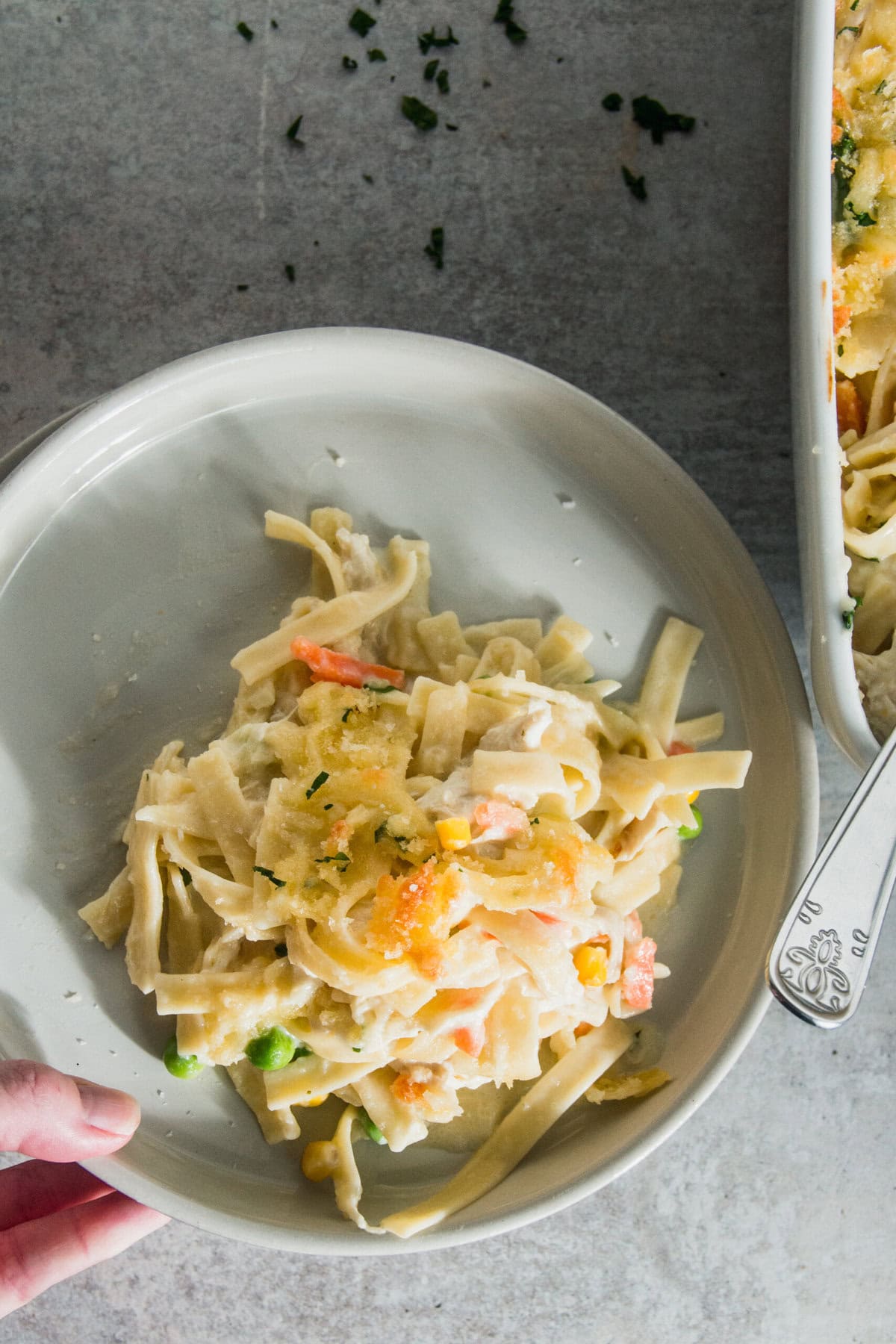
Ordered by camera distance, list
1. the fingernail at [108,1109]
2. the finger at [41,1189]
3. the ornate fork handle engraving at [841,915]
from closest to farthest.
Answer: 1. the ornate fork handle engraving at [841,915]
2. the fingernail at [108,1109]
3. the finger at [41,1189]

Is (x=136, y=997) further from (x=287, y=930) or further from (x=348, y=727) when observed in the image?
(x=348, y=727)

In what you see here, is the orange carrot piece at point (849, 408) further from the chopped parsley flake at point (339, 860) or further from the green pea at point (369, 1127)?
the green pea at point (369, 1127)

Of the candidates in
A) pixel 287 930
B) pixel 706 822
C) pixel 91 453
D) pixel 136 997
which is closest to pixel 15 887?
pixel 136 997

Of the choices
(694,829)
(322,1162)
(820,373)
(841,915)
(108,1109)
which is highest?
(820,373)

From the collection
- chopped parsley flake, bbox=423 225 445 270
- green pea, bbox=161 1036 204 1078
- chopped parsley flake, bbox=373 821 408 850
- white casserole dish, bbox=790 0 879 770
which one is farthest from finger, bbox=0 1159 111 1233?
chopped parsley flake, bbox=423 225 445 270

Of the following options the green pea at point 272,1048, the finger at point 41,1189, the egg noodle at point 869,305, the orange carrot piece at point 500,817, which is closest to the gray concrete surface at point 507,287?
the finger at point 41,1189

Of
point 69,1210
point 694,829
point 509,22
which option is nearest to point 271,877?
point 694,829

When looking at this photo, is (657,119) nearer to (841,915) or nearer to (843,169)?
(843,169)
